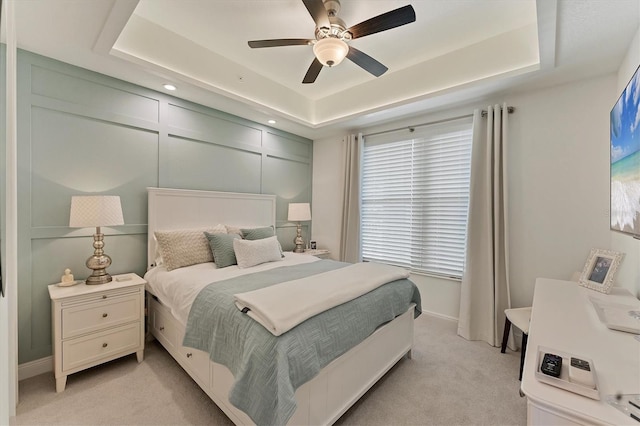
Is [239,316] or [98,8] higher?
[98,8]

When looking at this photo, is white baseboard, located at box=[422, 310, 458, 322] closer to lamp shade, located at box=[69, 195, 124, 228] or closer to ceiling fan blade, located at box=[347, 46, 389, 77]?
ceiling fan blade, located at box=[347, 46, 389, 77]

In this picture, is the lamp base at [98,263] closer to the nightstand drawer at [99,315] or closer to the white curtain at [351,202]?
the nightstand drawer at [99,315]

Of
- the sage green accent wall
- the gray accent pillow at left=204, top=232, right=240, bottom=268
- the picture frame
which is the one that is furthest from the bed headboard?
the picture frame

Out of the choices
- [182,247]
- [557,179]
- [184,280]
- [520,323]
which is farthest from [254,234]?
[557,179]

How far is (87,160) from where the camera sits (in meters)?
2.46

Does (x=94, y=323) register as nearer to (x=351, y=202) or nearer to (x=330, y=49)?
(x=330, y=49)

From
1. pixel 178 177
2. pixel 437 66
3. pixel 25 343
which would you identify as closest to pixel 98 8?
pixel 178 177

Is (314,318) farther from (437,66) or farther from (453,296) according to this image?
(437,66)

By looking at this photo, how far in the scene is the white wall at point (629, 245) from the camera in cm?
177

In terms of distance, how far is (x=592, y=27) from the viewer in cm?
182

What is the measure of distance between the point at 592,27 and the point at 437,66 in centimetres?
134

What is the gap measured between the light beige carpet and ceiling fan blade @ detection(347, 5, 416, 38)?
2.62 meters

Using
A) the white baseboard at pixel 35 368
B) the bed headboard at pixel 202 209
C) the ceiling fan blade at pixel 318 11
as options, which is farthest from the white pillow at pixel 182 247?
the ceiling fan blade at pixel 318 11

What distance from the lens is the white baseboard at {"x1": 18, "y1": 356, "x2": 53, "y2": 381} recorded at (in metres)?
2.13
